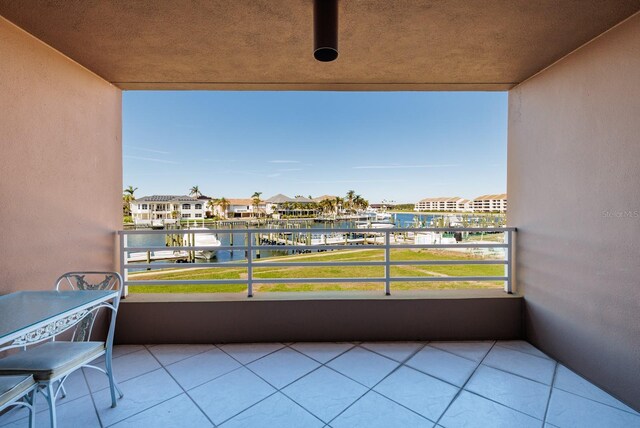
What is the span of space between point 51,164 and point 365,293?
2.90m

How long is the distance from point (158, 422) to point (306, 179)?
933 inches

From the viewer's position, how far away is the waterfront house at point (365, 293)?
170 cm

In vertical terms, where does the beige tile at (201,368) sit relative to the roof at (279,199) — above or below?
below

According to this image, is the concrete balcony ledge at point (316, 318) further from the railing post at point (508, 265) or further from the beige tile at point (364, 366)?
the beige tile at point (364, 366)

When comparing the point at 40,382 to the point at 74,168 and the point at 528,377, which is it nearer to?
the point at 74,168

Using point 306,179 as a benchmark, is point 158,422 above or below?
below

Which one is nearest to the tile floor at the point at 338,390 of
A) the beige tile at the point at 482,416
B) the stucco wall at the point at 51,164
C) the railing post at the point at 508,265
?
the beige tile at the point at 482,416

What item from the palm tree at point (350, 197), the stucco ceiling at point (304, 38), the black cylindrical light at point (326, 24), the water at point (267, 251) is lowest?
the water at point (267, 251)

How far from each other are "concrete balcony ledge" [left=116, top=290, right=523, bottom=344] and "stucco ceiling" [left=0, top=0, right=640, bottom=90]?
6.91 feet

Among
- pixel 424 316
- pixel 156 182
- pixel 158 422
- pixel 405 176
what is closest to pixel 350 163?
pixel 405 176

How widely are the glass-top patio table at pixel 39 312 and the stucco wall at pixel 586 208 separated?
10.9 ft

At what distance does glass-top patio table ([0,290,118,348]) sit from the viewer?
3.93ft

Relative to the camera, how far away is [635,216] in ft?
5.64

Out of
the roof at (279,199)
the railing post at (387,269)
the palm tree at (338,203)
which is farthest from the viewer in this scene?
the palm tree at (338,203)
